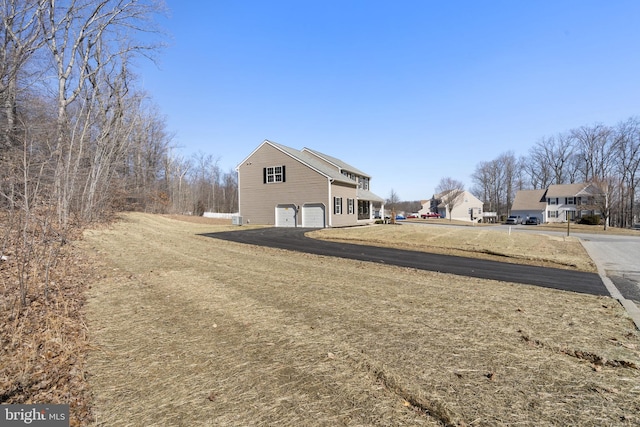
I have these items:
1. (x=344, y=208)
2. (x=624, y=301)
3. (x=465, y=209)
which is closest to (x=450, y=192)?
(x=465, y=209)

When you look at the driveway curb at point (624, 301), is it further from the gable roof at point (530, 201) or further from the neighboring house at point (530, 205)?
the gable roof at point (530, 201)

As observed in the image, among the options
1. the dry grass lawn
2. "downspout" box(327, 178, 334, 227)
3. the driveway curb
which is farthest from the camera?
"downspout" box(327, 178, 334, 227)

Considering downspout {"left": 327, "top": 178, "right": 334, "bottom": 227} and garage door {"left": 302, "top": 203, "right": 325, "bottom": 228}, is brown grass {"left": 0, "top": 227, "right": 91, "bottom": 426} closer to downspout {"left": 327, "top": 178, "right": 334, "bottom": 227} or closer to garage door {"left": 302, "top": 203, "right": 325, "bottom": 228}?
downspout {"left": 327, "top": 178, "right": 334, "bottom": 227}

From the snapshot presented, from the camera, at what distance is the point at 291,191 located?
24.6 metres

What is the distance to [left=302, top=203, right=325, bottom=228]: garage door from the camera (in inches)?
928

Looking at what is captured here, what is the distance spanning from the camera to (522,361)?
10.6 feet

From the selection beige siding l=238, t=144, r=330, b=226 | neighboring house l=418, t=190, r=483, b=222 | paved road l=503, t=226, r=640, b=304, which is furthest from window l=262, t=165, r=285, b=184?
neighboring house l=418, t=190, r=483, b=222

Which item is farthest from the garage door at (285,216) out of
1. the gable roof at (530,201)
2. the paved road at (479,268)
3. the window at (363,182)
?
the gable roof at (530,201)

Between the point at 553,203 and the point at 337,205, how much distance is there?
1897 inches

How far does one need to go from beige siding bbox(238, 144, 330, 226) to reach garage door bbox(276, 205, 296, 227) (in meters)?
0.38

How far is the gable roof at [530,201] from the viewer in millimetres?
53431

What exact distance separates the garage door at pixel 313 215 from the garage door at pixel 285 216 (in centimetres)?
96

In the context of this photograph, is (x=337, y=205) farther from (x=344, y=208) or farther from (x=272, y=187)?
(x=272, y=187)

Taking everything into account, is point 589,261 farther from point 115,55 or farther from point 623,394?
point 115,55
